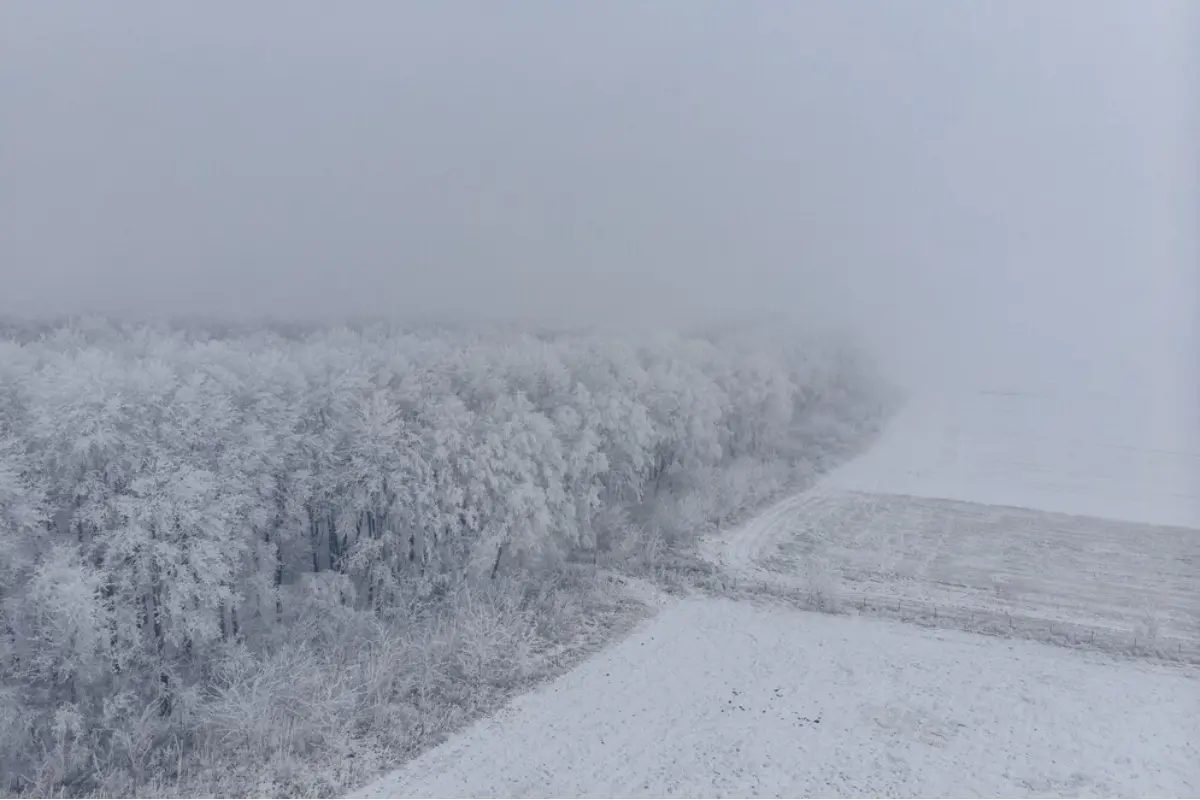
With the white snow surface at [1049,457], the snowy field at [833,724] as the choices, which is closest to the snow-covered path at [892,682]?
the snowy field at [833,724]

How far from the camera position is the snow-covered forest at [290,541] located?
16.3 metres

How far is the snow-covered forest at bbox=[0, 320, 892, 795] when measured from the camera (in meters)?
16.3

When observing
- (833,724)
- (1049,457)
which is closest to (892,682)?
(833,724)

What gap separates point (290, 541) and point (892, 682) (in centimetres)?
1738

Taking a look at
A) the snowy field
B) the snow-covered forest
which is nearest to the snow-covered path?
the snowy field

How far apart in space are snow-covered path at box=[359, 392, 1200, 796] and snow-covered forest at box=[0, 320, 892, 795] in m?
2.25

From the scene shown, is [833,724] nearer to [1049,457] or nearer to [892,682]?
[892,682]

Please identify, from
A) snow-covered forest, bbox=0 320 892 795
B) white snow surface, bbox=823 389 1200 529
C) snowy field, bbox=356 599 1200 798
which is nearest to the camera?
snowy field, bbox=356 599 1200 798

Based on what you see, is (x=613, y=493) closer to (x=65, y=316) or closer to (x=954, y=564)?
(x=954, y=564)

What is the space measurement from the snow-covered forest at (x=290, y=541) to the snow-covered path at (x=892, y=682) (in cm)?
225

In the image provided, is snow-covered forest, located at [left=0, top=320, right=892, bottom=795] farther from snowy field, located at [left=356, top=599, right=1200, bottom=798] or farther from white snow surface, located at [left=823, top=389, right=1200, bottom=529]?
white snow surface, located at [left=823, top=389, right=1200, bottom=529]

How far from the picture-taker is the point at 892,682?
63.2 feet

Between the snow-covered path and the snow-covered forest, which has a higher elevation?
the snow-covered forest

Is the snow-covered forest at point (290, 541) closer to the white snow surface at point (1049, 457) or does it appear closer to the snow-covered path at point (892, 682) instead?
the snow-covered path at point (892, 682)
